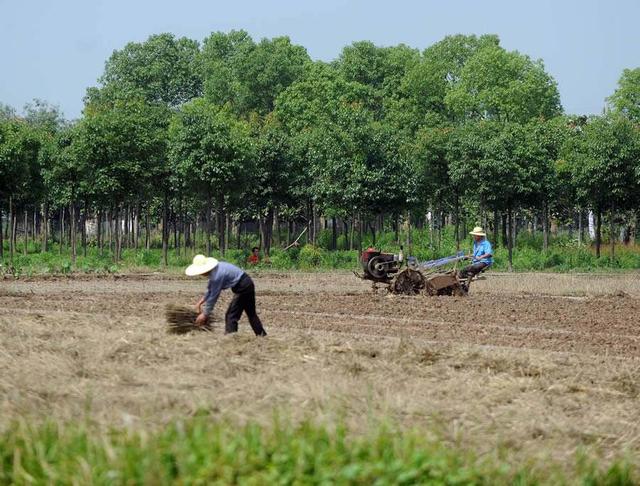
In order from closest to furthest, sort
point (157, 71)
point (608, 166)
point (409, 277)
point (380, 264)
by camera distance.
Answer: point (409, 277)
point (380, 264)
point (608, 166)
point (157, 71)

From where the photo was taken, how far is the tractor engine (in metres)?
23.3

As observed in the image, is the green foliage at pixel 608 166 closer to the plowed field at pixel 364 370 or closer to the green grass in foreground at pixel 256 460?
the plowed field at pixel 364 370

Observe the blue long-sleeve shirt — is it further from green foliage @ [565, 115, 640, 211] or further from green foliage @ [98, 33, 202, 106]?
green foliage @ [98, 33, 202, 106]

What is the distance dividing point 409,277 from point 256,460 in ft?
55.0

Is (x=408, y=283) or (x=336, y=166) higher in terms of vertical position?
(x=336, y=166)

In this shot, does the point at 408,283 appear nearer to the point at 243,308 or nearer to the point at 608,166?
the point at 243,308

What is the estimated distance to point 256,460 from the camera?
652cm

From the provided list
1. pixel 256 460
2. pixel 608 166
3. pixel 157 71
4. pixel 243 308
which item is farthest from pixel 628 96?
pixel 256 460

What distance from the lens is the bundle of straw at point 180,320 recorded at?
13.8 metres

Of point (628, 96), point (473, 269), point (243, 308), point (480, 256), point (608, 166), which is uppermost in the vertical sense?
point (628, 96)

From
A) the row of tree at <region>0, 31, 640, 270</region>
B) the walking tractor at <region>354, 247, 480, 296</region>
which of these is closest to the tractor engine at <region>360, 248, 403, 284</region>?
the walking tractor at <region>354, 247, 480, 296</region>

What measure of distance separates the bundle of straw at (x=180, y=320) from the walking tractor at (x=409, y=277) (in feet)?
31.4

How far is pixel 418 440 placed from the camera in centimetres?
694

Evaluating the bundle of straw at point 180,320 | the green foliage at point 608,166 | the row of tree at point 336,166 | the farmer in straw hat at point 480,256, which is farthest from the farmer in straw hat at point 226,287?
the green foliage at point 608,166
